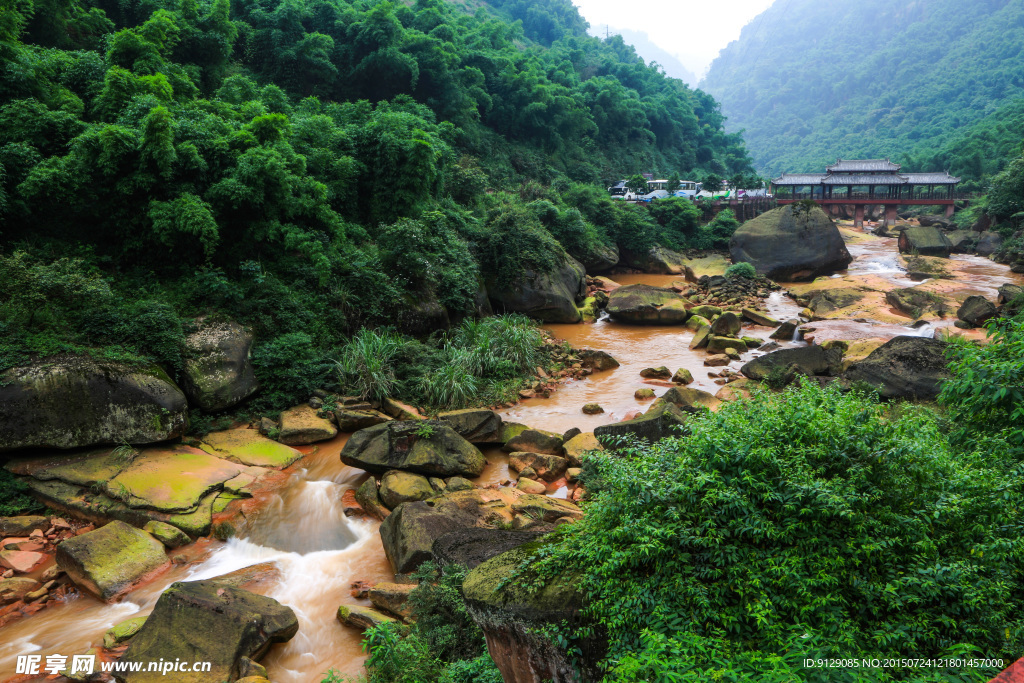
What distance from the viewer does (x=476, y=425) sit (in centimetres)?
1050

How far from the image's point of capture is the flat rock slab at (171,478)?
815 centimetres

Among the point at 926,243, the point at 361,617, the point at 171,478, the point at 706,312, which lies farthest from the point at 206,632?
the point at 926,243

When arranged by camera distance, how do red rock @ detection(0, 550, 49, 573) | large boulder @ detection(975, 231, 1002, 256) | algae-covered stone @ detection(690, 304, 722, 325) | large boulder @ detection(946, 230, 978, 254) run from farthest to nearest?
large boulder @ detection(946, 230, 978, 254)
large boulder @ detection(975, 231, 1002, 256)
algae-covered stone @ detection(690, 304, 722, 325)
red rock @ detection(0, 550, 49, 573)

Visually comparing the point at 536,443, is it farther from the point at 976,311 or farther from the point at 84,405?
the point at 976,311

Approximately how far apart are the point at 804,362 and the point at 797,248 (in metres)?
14.6

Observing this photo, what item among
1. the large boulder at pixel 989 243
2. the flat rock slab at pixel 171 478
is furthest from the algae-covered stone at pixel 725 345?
the large boulder at pixel 989 243

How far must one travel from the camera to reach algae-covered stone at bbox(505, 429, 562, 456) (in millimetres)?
10320

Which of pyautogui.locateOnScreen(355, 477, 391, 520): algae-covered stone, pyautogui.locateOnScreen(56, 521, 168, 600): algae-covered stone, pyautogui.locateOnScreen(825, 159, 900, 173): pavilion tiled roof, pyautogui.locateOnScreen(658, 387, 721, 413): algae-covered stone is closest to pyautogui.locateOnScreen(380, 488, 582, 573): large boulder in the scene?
pyautogui.locateOnScreen(355, 477, 391, 520): algae-covered stone

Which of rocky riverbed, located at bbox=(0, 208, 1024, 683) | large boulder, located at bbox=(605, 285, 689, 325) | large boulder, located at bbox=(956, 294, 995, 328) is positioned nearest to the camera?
rocky riverbed, located at bbox=(0, 208, 1024, 683)

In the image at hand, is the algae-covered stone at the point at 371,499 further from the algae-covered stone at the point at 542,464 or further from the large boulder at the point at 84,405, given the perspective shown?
the large boulder at the point at 84,405

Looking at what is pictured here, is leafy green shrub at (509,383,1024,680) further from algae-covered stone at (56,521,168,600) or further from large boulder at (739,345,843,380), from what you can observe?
large boulder at (739,345,843,380)

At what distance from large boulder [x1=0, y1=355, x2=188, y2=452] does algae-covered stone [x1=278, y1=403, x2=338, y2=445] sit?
1700 mm

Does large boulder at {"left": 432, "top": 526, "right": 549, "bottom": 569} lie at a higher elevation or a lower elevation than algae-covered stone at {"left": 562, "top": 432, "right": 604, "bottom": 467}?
higher

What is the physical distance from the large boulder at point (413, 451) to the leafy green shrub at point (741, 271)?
735 inches
